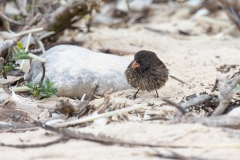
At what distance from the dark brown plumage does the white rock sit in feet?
0.51

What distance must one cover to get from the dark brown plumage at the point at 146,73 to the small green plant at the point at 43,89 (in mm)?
954

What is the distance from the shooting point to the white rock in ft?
16.2

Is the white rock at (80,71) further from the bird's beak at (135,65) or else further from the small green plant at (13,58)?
the small green plant at (13,58)

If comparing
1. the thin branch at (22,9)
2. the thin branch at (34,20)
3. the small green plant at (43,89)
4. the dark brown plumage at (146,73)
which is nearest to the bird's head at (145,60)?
the dark brown plumage at (146,73)

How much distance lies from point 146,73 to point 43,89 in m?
1.29

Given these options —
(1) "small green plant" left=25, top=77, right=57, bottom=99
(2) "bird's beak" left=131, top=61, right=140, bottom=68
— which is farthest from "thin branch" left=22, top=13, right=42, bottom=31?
(1) "small green plant" left=25, top=77, right=57, bottom=99

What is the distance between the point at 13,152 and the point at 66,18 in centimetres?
381

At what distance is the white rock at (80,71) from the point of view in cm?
495

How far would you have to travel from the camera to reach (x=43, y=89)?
14.8 ft

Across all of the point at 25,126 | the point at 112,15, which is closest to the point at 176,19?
the point at 112,15

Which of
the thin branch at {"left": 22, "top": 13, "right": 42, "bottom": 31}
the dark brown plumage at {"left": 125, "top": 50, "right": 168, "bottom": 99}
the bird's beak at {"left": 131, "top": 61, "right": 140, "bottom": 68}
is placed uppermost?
Answer: the thin branch at {"left": 22, "top": 13, "right": 42, "bottom": 31}

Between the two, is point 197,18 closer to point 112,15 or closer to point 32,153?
point 112,15

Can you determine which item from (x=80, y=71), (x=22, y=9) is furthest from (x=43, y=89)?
(x=22, y=9)

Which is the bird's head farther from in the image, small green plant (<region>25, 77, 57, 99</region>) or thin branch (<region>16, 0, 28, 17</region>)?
thin branch (<region>16, 0, 28, 17</region>)
